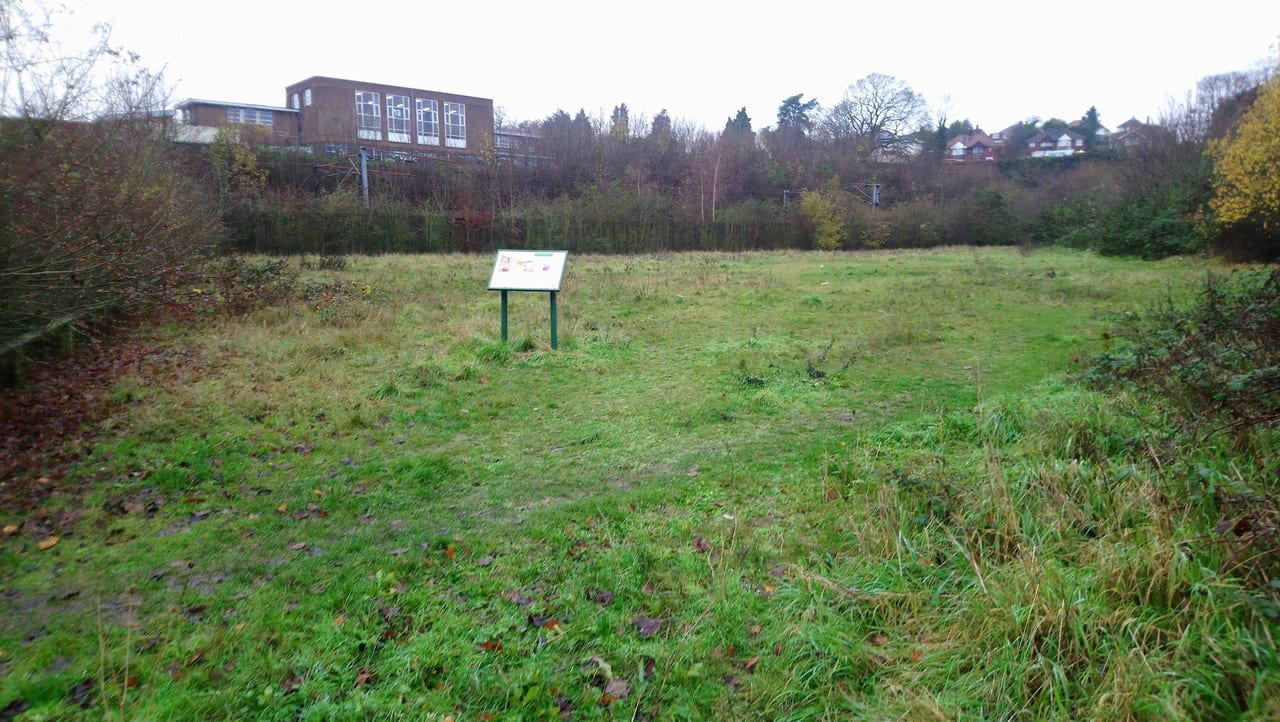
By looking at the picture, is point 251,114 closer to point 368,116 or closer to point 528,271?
point 368,116

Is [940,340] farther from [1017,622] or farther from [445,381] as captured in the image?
[1017,622]

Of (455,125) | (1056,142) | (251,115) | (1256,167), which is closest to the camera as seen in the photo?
(1256,167)

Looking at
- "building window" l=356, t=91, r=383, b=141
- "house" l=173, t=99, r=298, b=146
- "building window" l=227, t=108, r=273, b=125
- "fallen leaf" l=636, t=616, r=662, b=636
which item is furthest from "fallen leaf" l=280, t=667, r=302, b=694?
"building window" l=227, t=108, r=273, b=125

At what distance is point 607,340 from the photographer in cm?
1165

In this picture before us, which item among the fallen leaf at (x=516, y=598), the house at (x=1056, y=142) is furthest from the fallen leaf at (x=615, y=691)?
the house at (x=1056, y=142)

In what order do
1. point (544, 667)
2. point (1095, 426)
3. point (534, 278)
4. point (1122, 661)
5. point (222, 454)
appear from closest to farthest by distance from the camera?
point (1122, 661) → point (544, 667) → point (1095, 426) → point (222, 454) → point (534, 278)

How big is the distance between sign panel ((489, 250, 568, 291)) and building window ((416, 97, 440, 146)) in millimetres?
45432

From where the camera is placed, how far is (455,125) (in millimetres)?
54531

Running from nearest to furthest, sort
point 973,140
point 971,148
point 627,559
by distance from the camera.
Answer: point 627,559, point 971,148, point 973,140

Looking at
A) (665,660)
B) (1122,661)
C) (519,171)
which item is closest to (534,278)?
(665,660)

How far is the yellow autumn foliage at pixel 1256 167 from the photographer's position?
2173cm

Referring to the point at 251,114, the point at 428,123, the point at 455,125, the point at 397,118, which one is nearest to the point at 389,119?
the point at 397,118

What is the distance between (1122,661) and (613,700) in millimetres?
1924

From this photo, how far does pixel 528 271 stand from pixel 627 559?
7.03 metres
